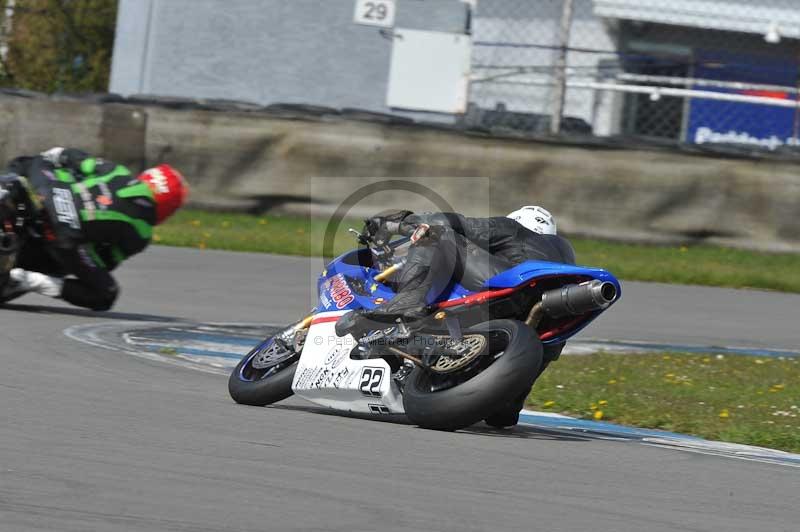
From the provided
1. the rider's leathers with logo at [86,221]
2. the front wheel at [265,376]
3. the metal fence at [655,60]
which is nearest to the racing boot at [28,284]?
the rider's leathers with logo at [86,221]

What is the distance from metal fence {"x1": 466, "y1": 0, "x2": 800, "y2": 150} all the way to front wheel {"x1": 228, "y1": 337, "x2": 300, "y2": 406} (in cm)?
1021

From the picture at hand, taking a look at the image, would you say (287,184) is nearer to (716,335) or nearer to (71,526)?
(716,335)

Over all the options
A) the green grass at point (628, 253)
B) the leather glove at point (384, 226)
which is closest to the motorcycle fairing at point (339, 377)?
the leather glove at point (384, 226)

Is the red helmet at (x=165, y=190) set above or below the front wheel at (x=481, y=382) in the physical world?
above

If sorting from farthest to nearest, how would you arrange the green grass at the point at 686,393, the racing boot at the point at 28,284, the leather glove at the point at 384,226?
the racing boot at the point at 28,284
the green grass at the point at 686,393
the leather glove at the point at 384,226

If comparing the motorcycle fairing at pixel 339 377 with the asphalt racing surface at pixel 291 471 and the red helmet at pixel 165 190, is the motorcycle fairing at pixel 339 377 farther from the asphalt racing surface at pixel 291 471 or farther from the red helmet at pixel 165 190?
the red helmet at pixel 165 190

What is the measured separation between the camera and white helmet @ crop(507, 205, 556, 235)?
6.07 metres

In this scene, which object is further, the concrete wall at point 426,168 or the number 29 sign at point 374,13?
the number 29 sign at point 374,13

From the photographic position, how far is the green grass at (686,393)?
6715 millimetres

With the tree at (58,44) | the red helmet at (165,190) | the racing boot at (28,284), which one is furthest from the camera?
the tree at (58,44)

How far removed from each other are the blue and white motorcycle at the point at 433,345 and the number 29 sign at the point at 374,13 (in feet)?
39.1

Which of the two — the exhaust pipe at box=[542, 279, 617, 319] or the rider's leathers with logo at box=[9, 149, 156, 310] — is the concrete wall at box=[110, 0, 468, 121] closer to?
the rider's leathers with logo at box=[9, 149, 156, 310]

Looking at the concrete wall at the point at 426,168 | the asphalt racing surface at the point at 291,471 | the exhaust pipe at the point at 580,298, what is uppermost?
the concrete wall at the point at 426,168

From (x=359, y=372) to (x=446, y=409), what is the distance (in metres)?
0.56
